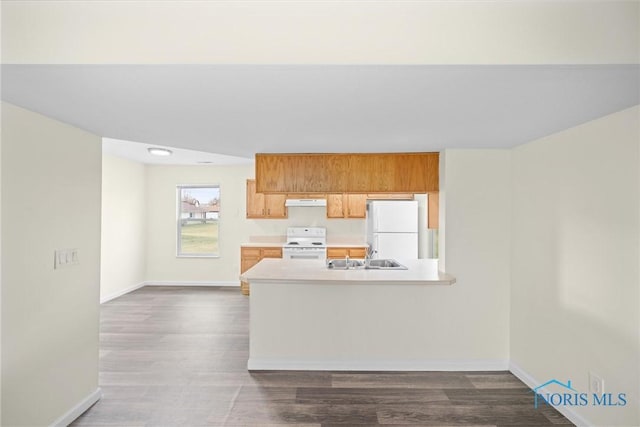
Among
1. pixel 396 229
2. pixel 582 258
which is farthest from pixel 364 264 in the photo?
pixel 582 258

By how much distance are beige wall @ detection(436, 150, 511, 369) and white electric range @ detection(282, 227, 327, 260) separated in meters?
2.96

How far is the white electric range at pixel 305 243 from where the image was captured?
629cm

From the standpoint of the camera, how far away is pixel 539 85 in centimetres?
173

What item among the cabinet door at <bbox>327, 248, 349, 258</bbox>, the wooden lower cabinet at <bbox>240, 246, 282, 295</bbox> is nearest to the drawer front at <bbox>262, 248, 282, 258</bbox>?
the wooden lower cabinet at <bbox>240, 246, 282, 295</bbox>

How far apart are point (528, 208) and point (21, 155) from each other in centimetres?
366

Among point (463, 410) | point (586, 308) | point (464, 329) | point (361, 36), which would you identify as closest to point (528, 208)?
point (586, 308)

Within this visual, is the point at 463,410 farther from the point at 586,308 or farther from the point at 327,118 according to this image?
the point at 327,118

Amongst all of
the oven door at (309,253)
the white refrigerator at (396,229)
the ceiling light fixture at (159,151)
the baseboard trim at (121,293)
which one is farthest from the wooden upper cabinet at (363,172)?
the baseboard trim at (121,293)

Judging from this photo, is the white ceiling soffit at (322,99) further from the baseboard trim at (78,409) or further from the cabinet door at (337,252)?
the cabinet door at (337,252)

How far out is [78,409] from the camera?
2699 mm

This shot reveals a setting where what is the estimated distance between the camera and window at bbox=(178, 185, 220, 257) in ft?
23.9

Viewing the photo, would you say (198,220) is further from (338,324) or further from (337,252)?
(338,324)

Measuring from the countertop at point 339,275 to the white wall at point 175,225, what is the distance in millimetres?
3262

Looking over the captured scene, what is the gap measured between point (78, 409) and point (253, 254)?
3.96 meters
